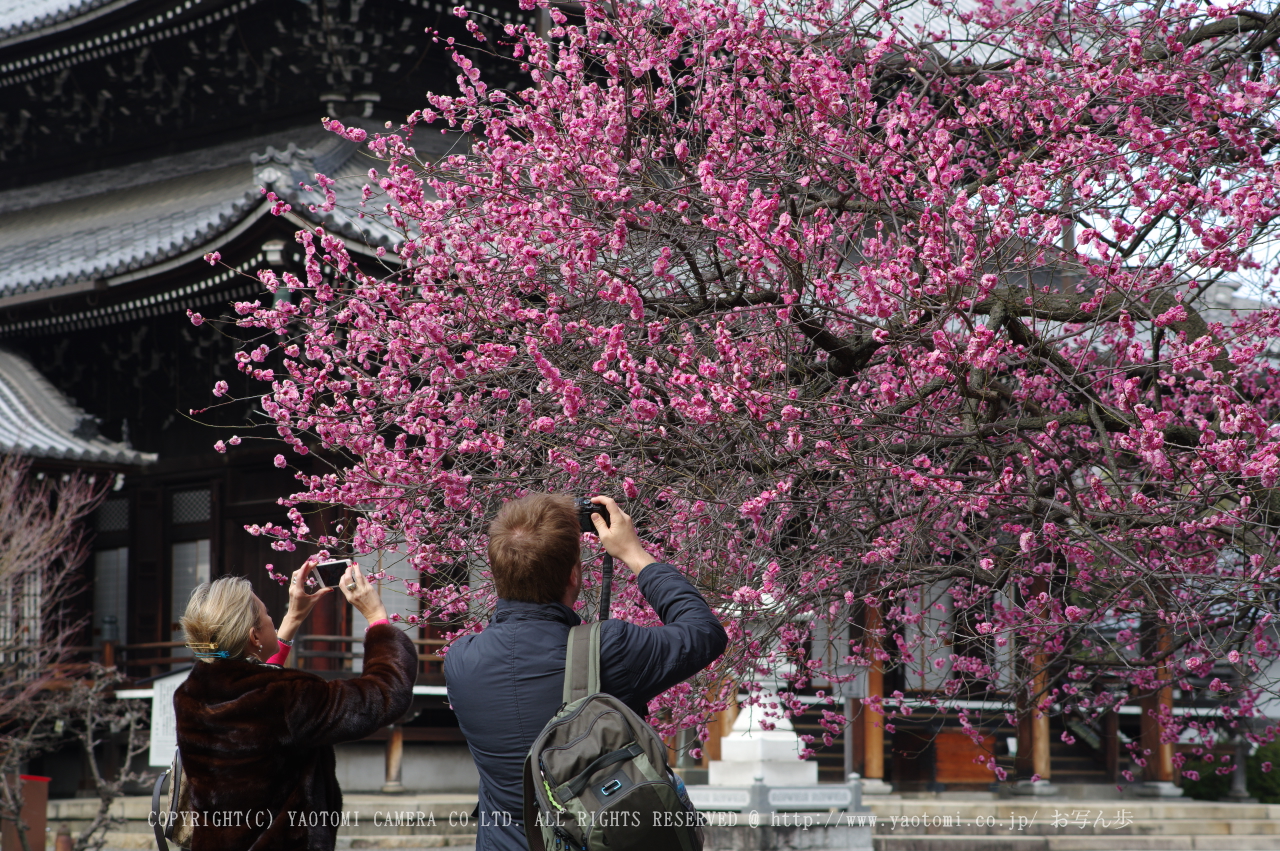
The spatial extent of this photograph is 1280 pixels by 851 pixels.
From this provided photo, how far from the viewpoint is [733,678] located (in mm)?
6383

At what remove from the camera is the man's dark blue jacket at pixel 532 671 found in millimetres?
2953

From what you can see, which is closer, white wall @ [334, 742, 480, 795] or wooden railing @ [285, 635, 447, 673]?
wooden railing @ [285, 635, 447, 673]

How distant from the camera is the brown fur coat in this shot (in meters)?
3.42

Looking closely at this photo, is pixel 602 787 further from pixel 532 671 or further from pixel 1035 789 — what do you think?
pixel 1035 789

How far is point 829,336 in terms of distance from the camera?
5.49 metres

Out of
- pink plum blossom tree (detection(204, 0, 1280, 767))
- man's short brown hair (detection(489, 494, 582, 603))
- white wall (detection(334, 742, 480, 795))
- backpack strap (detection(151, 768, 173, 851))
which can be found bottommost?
white wall (detection(334, 742, 480, 795))

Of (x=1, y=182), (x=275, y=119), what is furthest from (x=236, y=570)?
(x=1, y=182)

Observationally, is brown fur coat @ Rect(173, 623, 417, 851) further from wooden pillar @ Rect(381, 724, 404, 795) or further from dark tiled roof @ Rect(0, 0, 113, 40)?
dark tiled roof @ Rect(0, 0, 113, 40)

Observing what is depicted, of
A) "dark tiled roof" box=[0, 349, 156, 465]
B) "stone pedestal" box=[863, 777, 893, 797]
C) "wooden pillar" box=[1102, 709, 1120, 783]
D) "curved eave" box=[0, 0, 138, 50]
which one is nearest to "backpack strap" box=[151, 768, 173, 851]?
"dark tiled roof" box=[0, 349, 156, 465]

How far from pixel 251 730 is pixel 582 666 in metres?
1.06

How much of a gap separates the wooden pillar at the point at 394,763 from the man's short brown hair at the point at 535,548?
1200cm

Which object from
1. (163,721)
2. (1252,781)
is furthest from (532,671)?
(1252,781)

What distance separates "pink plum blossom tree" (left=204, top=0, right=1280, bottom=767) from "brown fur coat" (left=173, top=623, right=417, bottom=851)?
209 centimetres

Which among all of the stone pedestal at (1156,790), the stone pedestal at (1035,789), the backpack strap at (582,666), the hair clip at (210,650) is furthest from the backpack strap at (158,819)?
the stone pedestal at (1156,790)
